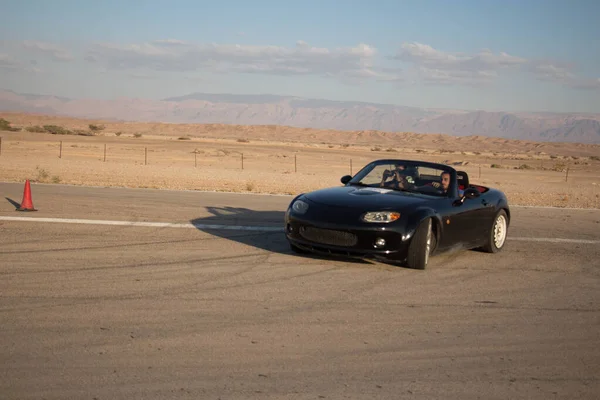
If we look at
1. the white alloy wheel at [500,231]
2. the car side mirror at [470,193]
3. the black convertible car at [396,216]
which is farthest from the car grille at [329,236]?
the white alloy wheel at [500,231]

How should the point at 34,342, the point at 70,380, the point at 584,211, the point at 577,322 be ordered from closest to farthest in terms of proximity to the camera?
the point at 70,380 → the point at 34,342 → the point at 577,322 → the point at 584,211

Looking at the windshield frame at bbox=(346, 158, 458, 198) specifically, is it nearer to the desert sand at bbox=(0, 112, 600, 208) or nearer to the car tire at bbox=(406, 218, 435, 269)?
the car tire at bbox=(406, 218, 435, 269)

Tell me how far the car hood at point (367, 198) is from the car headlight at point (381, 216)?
3.4 inches

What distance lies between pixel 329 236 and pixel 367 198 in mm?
802

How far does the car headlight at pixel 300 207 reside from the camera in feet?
30.9

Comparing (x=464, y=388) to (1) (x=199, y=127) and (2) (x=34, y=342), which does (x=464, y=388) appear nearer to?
(2) (x=34, y=342)

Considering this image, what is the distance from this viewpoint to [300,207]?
31.2ft

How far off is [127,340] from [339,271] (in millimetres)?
3639

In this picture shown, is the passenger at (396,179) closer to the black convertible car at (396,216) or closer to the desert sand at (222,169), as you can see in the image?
the black convertible car at (396,216)

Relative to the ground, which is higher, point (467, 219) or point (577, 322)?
point (467, 219)

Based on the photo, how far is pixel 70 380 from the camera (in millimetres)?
4863

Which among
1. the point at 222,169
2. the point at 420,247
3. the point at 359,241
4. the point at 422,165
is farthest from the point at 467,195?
the point at 222,169

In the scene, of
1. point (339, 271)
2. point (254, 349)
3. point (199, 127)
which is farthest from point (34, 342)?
point (199, 127)

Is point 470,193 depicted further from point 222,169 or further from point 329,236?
point 222,169
